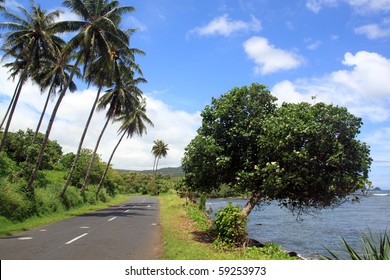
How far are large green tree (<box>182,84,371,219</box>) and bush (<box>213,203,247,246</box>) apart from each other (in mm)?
873

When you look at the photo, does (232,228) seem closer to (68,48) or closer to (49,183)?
(68,48)

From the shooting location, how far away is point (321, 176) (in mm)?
10852

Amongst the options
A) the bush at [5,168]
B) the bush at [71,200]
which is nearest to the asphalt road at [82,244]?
the bush at [71,200]

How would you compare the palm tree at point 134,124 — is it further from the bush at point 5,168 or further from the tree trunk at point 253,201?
the tree trunk at point 253,201

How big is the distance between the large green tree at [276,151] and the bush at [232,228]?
0.87 m

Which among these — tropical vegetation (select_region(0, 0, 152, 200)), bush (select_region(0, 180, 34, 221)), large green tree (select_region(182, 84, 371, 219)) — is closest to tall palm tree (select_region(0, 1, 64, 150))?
tropical vegetation (select_region(0, 0, 152, 200))

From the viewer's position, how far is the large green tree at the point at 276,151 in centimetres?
1040

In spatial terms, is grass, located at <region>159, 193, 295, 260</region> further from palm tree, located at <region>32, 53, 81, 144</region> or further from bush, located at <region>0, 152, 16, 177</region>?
palm tree, located at <region>32, 53, 81, 144</region>

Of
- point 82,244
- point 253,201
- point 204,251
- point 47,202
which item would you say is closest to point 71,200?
point 47,202

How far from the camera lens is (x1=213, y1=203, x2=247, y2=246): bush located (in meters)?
11.4

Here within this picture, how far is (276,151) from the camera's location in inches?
433

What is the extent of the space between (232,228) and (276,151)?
9.40 feet
